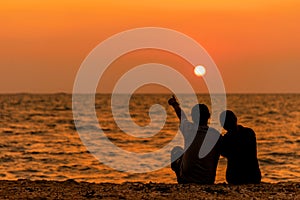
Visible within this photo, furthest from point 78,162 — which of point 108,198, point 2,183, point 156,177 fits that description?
Result: point 108,198

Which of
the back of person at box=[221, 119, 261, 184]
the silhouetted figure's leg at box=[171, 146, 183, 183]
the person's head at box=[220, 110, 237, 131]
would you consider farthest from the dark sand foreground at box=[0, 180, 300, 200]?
the person's head at box=[220, 110, 237, 131]

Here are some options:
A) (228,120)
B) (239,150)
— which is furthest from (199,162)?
(228,120)

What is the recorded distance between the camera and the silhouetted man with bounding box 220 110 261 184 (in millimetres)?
10977

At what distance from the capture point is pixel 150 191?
34.8ft

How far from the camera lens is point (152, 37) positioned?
2266cm

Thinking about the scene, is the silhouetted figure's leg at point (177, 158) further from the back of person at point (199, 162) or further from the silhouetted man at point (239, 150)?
the silhouetted man at point (239, 150)

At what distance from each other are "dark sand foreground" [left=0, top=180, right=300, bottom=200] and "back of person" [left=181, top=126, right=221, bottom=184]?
354 millimetres

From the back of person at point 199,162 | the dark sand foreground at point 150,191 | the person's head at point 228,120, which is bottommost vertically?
the dark sand foreground at point 150,191

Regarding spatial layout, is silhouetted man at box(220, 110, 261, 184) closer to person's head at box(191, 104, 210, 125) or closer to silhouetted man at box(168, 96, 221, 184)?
silhouetted man at box(168, 96, 221, 184)

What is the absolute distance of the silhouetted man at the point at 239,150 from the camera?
11.0 m

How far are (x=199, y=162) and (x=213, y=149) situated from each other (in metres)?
0.34

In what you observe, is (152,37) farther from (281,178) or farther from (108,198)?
(108,198)

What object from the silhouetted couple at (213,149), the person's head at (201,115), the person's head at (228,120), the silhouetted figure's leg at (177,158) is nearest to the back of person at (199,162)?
the silhouetted couple at (213,149)

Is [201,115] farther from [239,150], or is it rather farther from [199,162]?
[239,150]
